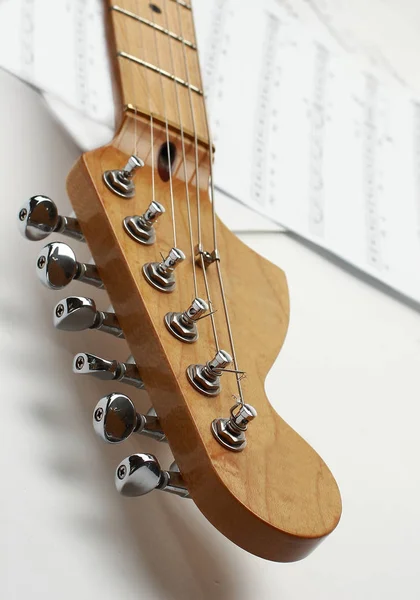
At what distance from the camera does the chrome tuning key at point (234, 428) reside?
1.67 feet

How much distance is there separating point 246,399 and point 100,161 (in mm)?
211

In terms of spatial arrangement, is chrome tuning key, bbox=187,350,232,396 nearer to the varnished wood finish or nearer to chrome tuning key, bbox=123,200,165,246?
the varnished wood finish

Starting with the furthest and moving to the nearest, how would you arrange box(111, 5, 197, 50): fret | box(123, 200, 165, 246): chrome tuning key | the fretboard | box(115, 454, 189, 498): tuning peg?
1. box(111, 5, 197, 50): fret
2. the fretboard
3. box(123, 200, 165, 246): chrome tuning key
4. box(115, 454, 189, 498): tuning peg

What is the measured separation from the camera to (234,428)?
513 millimetres

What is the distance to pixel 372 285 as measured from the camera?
0.87m

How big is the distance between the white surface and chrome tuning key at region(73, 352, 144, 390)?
56 mm

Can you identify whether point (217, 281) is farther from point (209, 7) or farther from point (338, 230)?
point (209, 7)

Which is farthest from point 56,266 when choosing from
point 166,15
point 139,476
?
point 166,15

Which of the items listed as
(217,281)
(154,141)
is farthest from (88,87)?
(217,281)

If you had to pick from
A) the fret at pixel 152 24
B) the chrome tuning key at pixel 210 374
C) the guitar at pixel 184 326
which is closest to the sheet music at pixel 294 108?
the fret at pixel 152 24

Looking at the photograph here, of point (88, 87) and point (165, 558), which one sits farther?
point (88, 87)

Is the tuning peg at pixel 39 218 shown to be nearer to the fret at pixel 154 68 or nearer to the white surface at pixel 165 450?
the white surface at pixel 165 450

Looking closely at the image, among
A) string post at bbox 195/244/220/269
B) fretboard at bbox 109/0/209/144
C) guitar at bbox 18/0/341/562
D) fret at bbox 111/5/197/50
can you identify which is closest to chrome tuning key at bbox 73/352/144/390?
guitar at bbox 18/0/341/562

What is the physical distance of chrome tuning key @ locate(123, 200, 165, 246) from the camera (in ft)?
1.94
